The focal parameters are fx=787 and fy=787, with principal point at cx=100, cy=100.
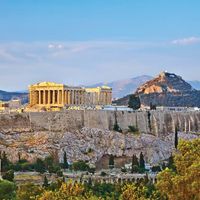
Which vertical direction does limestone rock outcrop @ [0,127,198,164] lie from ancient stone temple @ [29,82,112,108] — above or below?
below

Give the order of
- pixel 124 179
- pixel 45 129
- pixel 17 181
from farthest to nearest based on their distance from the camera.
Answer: pixel 45 129 < pixel 124 179 < pixel 17 181

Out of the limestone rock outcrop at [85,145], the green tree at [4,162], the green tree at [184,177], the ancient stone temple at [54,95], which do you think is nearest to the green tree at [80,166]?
the limestone rock outcrop at [85,145]

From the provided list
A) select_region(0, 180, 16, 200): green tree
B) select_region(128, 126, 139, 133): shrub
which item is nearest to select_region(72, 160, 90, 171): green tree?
select_region(128, 126, 139, 133): shrub

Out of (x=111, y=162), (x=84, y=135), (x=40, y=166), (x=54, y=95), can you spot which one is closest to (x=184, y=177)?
(x=40, y=166)

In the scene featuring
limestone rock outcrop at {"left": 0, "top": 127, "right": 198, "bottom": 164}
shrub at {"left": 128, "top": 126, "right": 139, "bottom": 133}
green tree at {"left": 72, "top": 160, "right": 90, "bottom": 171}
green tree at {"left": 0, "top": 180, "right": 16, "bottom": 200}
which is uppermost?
shrub at {"left": 128, "top": 126, "right": 139, "bottom": 133}

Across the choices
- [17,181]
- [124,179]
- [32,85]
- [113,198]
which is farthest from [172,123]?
[113,198]

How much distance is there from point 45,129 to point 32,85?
50.4 ft

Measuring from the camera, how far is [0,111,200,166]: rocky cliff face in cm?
6228

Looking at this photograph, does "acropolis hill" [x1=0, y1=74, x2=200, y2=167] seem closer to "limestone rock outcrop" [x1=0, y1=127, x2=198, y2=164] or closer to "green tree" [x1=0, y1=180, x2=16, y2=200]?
"limestone rock outcrop" [x1=0, y1=127, x2=198, y2=164]

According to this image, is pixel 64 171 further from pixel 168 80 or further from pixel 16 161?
pixel 168 80

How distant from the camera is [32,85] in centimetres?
8175

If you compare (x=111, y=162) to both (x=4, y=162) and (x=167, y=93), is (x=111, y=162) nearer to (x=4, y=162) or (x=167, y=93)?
(x=4, y=162)

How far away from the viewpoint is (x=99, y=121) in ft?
235

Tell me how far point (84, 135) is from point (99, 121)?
4682 mm
